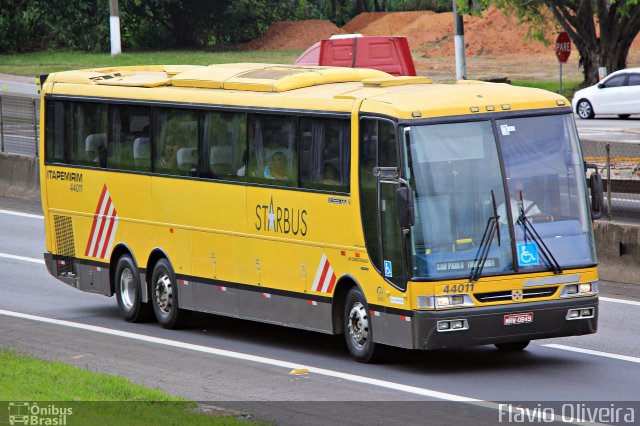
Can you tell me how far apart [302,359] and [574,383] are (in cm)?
314

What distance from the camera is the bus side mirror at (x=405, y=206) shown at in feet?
42.8

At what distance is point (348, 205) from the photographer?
1409 centimetres

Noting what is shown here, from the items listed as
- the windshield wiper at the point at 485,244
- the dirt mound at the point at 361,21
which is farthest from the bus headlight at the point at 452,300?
the dirt mound at the point at 361,21

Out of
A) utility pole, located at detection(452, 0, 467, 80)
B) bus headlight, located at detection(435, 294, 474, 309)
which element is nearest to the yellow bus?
bus headlight, located at detection(435, 294, 474, 309)

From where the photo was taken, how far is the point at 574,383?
1277 centimetres

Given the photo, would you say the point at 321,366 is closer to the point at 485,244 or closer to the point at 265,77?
the point at 485,244

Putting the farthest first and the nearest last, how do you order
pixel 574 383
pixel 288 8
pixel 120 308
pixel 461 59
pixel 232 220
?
pixel 288 8 < pixel 461 59 < pixel 120 308 < pixel 232 220 < pixel 574 383

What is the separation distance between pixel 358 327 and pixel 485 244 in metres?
1.70

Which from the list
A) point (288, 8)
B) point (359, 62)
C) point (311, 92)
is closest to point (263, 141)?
point (311, 92)

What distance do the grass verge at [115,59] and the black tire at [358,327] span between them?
45.1 m

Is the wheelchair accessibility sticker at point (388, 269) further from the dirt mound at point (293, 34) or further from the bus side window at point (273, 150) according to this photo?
the dirt mound at point (293, 34)

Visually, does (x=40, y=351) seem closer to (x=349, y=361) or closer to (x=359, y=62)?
(x=349, y=361)

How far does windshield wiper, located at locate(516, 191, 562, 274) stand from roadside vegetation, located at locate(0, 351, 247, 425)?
389 cm

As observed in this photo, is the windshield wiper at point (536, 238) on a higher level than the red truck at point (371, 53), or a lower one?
lower
